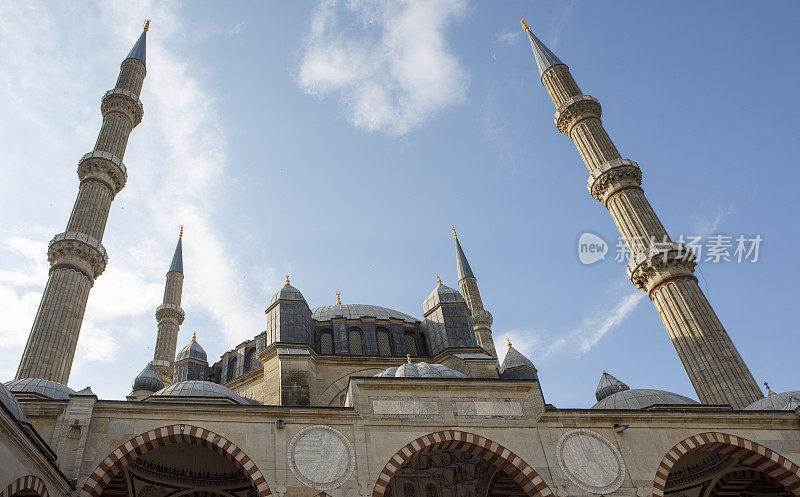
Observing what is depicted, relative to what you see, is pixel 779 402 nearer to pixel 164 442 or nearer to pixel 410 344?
pixel 410 344

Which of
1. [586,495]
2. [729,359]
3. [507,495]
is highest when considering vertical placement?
[729,359]

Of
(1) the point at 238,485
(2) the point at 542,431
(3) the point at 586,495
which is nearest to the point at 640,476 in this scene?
(3) the point at 586,495

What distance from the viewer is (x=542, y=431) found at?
11.9 metres

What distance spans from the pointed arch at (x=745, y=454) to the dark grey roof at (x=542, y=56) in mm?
17309

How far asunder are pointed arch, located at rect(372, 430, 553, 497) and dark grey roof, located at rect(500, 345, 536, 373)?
31.0 feet

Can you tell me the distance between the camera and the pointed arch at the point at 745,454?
11.8 meters

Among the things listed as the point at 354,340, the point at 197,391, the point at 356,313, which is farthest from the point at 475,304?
the point at 197,391

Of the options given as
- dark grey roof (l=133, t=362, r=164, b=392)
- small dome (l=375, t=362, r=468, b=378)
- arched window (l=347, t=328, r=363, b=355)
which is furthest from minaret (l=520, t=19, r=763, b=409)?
dark grey roof (l=133, t=362, r=164, b=392)

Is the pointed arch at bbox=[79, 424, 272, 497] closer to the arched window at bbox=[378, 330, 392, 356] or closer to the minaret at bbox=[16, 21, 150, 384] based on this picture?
the minaret at bbox=[16, 21, 150, 384]

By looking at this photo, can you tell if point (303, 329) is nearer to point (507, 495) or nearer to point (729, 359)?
point (507, 495)

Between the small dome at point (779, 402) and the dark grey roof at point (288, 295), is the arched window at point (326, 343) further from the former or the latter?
the small dome at point (779, 402)

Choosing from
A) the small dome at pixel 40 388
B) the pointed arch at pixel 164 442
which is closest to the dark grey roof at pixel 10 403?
the pointed arch at pixel 164 442

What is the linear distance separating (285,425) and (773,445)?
31.8 feet

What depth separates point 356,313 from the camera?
21.1 m
